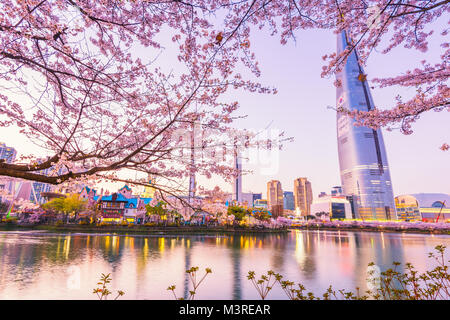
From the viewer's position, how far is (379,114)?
6.63 m

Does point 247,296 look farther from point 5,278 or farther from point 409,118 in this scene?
point 5,278

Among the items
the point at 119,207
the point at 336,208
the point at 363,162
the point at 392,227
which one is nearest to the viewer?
the point at 119,207

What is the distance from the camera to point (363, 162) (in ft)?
490

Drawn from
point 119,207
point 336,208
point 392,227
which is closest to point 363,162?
point 336,208

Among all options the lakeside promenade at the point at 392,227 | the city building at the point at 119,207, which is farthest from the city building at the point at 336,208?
the city building at the point at 119,207

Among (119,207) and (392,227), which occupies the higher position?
(119,207)

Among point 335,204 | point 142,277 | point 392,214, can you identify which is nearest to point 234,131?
point 142,277

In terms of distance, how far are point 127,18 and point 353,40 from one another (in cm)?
585

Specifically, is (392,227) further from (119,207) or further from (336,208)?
(119,207)

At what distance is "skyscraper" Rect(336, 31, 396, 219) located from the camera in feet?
470

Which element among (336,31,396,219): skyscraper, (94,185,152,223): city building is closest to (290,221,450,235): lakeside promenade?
(336,31,396,219): skyscraper

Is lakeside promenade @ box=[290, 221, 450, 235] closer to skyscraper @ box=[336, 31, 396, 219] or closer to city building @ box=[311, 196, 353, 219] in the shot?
city building @ box=[311, 196, 353, 219]

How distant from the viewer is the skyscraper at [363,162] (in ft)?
470
